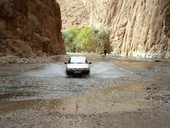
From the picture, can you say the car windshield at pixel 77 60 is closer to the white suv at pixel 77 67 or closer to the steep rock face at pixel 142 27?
the white suv at pixel 77 67

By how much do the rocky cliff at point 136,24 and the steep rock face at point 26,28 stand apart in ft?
54.9

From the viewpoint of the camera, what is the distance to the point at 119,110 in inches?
524

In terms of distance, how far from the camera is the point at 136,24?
265 feet

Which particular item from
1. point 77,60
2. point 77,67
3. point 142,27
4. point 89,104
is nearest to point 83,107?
point 89,104

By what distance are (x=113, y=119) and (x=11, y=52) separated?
131ft

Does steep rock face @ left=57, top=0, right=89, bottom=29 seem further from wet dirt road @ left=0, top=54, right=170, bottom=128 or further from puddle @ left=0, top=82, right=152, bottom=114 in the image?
puddle @ left=0, top=82, right=152, bottom=114

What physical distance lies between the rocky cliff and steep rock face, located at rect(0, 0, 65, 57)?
16731 mm

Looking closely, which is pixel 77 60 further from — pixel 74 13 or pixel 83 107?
pixel 74 13

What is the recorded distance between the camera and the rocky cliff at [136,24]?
66.0 metres

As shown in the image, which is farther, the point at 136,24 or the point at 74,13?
the point at 74,13

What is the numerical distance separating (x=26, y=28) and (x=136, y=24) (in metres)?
30.3

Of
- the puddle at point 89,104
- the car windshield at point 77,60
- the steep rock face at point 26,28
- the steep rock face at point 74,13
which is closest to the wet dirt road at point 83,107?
the puddle at point 89,104

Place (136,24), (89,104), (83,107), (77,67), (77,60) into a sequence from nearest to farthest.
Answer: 1. (83,107)
2. (89,104)
3. (77,67)
4. (77,60)
5. (136,24)

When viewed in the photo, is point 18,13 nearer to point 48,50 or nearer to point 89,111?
point 48,50
